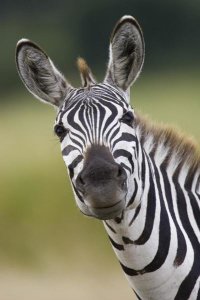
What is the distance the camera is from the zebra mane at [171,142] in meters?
5.85

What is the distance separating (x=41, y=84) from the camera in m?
5.82

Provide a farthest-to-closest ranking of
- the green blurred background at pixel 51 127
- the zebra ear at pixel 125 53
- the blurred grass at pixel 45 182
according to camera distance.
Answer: the blurred grass at pixel 45 182, the green blurred background at pixel 51 127, the zebra ear at pixel 125 53

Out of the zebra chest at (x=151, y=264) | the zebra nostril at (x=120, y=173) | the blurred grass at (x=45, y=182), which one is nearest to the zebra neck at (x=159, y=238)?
the zebra chest at (x=151, y=264)

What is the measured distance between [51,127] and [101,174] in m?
8.83

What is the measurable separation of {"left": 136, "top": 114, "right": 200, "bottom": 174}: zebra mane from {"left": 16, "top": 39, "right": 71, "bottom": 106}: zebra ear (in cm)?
50

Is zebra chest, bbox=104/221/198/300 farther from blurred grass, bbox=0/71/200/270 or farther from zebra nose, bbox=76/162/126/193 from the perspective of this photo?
blurred grass, bbox=0/71/200/270

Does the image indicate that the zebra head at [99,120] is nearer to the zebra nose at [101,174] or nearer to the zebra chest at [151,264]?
the zebra nose at [101,174]

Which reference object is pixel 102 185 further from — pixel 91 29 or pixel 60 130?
pixel 91 29

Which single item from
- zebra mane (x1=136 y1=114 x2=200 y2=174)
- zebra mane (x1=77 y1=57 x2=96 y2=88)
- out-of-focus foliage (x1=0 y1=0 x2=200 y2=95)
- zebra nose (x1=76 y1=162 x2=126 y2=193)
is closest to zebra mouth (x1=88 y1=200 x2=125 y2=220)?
zebra nose (x1=76 y1=162 x2=126 y2=193)

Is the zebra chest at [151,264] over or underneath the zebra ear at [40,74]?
underneath

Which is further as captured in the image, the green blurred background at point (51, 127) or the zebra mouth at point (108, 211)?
the green blurred background at point (51, 127)

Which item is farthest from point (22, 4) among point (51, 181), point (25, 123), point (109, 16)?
point (51, 181)

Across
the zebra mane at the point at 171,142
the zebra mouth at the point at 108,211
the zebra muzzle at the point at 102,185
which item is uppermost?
the zebra mane at the point at 171,142

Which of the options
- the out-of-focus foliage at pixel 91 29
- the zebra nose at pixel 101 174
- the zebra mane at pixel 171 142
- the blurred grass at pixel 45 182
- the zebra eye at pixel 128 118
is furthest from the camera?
the out-of-focus foliage at pixel 91 29
